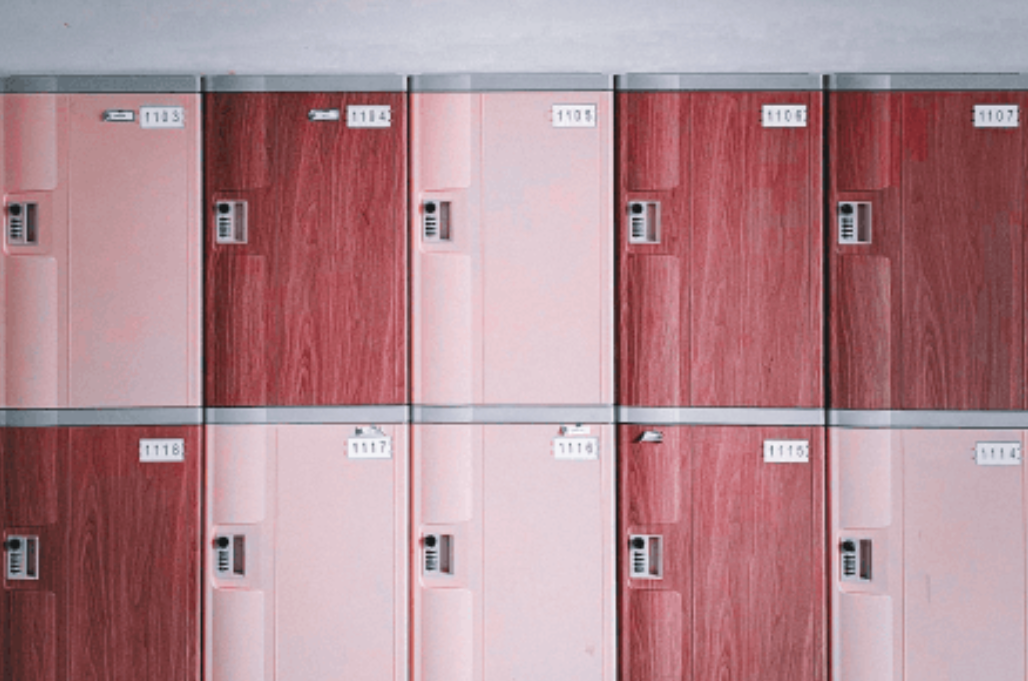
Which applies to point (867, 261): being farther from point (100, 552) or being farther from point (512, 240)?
point (100, 552)

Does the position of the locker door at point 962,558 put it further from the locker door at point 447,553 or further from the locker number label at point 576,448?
the locker door at point 447,553

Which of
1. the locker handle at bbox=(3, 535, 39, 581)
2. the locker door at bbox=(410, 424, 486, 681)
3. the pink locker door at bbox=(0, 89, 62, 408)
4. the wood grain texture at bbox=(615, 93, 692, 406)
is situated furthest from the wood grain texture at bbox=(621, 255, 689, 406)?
the locker handle at bbox=(3, 535, 39, 581)

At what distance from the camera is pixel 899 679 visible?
72.2 inches

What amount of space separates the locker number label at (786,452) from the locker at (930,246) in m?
0.16

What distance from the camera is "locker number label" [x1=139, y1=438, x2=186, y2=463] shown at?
1.87 meters

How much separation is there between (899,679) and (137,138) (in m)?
2.68

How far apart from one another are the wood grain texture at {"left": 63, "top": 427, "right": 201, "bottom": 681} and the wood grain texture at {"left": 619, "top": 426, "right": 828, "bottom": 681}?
125 cm

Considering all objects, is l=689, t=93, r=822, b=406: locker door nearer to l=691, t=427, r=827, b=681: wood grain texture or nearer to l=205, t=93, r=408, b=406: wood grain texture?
l=691, t=427, r=827, b=681: wood grain texture

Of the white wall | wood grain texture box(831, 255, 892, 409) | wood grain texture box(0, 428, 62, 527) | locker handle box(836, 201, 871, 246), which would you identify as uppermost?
the white wall

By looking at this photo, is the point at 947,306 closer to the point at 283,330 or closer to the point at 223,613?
the point at 283,330

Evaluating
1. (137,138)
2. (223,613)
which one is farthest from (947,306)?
(137,138)

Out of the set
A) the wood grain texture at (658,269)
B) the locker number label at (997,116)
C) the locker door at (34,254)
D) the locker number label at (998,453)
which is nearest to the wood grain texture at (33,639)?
the locker door at (34,254)

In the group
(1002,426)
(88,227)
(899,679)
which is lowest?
(899,679)

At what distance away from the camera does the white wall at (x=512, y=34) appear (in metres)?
1.93
